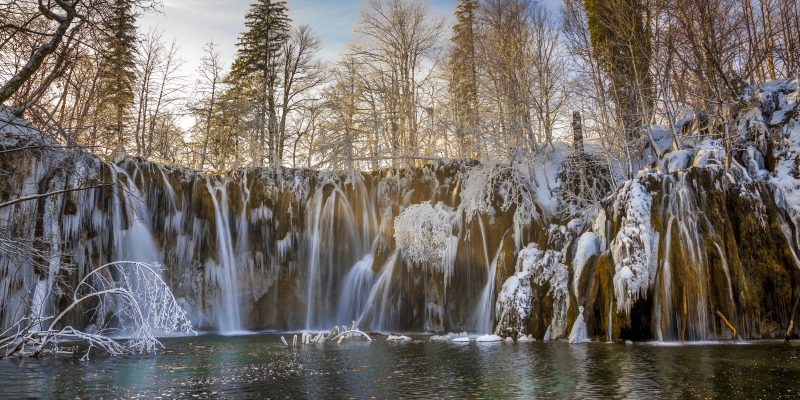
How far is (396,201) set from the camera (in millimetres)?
22125

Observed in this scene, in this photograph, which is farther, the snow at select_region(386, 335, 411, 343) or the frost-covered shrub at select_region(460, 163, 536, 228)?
the frost-covered shrub at select_region(460, 163, 536, 228)

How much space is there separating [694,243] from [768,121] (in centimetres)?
569

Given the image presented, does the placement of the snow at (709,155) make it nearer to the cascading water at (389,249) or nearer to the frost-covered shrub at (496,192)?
the cascading water at (389,249)

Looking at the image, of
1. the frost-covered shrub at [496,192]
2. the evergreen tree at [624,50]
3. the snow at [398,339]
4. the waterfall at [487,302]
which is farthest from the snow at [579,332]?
the evergreen tree at [624,50]

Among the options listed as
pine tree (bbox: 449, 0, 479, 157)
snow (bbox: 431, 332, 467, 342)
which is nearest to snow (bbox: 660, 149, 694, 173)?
pine tree (bbox: 449, 0, 479, 157)

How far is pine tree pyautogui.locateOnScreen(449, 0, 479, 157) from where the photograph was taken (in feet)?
75.5

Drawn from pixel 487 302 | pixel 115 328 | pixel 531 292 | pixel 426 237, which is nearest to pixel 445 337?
pixel 487 302

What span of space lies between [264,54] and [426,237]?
1636cm

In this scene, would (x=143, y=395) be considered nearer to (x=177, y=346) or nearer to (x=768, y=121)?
(x=177, y=346)

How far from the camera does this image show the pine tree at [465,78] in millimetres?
23025

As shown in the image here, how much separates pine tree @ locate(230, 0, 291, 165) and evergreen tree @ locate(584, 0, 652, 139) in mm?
15412

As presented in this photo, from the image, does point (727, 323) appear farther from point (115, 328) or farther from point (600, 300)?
point (115, 328)

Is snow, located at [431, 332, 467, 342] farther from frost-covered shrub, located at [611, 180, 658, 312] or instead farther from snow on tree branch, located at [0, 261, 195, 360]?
snow on tree branch, located at [0, 261, 195, 360]

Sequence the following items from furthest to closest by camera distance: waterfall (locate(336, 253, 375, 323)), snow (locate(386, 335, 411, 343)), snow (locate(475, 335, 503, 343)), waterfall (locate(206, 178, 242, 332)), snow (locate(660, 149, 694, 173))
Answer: waterfall (locate(206, 178, 242, 332)) < waterfall (locate(336, 253, 375, 323)) < snow (locate(660, 149, 694, 173)) < snow (locate(386, 335, 411, 343)) < snow (locate(475, 335, 503, 343))
